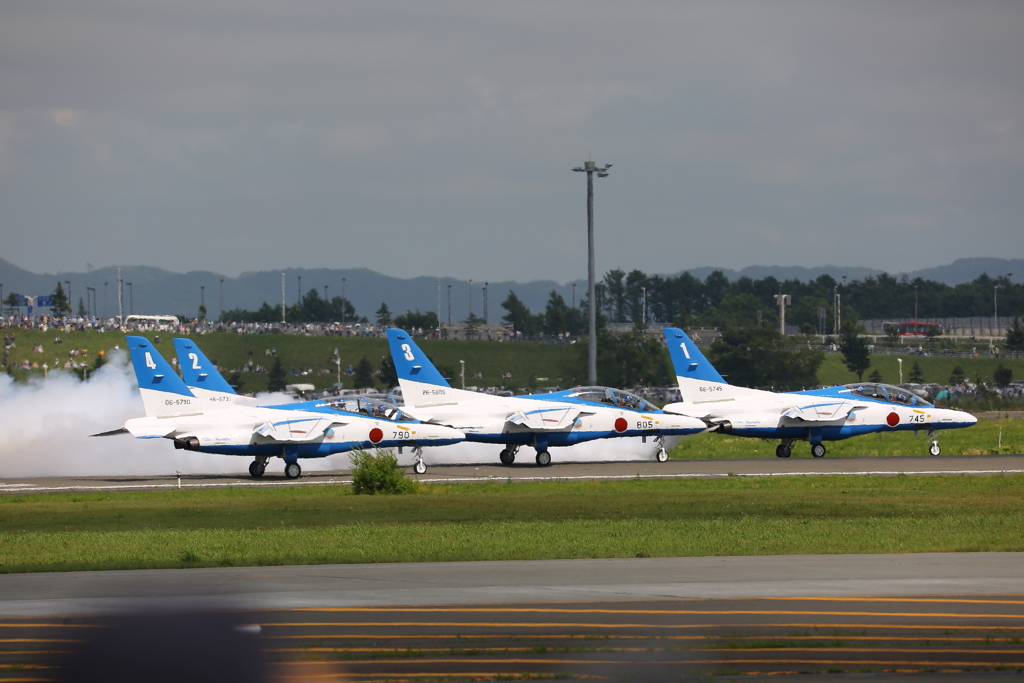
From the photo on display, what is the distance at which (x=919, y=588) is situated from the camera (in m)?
14.9

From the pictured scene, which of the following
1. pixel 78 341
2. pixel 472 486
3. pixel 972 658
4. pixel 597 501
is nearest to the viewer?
pixel 972 658

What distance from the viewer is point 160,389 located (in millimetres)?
37969

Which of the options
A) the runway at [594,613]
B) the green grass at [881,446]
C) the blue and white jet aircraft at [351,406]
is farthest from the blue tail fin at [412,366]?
the runway at [594,613]

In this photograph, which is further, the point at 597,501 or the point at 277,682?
the point at 597,501

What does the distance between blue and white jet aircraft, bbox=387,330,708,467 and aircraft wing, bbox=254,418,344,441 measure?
4.25m

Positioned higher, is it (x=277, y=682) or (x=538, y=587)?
(x=277, y=682)

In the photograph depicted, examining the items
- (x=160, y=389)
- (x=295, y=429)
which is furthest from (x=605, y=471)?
(x=160, y=389)

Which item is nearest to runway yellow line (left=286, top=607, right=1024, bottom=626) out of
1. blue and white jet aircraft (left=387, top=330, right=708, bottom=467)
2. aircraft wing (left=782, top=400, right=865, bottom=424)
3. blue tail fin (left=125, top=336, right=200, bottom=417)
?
blue tail fin (left=125, top=336, right=200, bottom=417)

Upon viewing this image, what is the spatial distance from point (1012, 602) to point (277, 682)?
11.2 metres

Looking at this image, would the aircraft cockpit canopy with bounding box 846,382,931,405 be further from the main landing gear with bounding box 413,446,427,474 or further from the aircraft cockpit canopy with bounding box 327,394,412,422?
the aircraft cockpit canopy with bounding box 327,394,412,422

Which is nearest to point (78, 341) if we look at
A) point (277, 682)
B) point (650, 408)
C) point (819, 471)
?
point (650, 408)

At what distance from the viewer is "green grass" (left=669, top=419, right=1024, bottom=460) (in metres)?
46.2

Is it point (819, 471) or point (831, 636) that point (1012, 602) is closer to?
point (831, 636)

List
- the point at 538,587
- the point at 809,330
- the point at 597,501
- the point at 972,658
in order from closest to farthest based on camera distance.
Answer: the point at 972,658 < the point at 538,587 < the point at 597,501 < the point at 809,330
